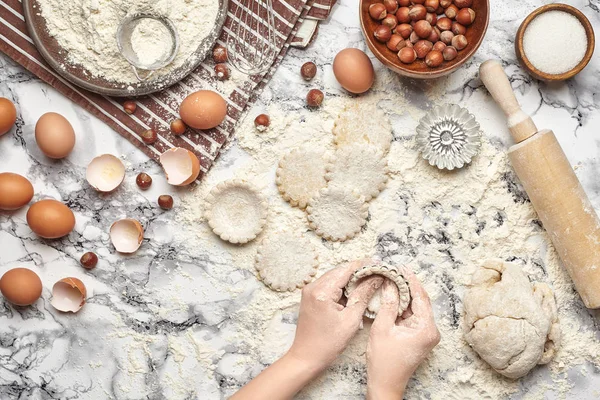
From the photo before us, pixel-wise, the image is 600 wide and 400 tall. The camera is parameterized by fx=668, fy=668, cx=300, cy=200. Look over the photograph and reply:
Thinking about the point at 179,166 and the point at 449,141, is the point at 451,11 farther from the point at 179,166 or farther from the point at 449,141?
the point at 179,166

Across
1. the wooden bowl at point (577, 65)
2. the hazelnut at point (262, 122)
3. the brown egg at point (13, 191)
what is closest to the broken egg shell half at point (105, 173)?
the brown egg at point (13, 191)

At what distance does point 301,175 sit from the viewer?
190 centimetres

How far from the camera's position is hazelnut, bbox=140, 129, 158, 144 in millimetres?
1897

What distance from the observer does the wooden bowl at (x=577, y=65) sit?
5.87 ft

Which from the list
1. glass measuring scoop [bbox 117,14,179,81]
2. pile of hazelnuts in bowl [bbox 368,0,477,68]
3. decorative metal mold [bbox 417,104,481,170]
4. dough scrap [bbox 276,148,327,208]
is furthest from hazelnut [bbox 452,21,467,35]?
glass measuring scoop [bbox 117,14,179,81]

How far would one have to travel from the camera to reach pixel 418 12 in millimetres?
1819

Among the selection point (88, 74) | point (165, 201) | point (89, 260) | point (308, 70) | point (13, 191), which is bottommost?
point (89, 260)

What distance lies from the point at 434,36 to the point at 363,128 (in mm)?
317

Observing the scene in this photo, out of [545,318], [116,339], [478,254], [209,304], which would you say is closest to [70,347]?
[116,339]

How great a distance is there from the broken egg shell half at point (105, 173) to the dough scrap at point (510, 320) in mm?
1049

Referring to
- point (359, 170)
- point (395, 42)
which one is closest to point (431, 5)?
point (395, 42)

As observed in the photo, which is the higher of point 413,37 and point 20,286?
Answer: point 413,37

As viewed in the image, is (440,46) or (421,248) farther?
(421,248)

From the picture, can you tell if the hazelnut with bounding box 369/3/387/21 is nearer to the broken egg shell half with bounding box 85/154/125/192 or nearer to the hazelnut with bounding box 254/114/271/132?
the hazelnut with bounding box 254/114/271/132
